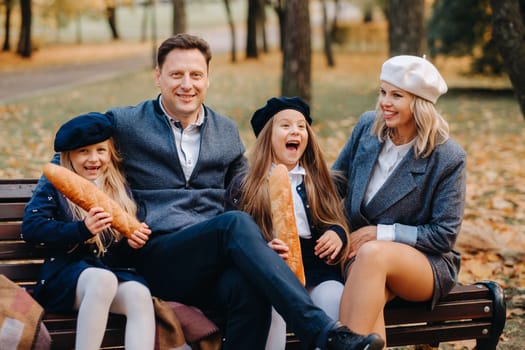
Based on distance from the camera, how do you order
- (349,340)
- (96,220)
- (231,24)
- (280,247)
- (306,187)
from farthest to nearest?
1. (231,24)
2. (306,187)
3. (280,247)
4. (96,220)
5. (349,340)

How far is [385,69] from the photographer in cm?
391

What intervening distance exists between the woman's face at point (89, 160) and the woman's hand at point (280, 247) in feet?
3.16

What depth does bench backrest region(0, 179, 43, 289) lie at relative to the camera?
3848mm

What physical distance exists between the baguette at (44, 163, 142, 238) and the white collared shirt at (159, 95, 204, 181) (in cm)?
Answer: 63

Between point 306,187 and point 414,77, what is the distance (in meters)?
0.81

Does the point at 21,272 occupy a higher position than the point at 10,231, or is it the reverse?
the point at 10,231

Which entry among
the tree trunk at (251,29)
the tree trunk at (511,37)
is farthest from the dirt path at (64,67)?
the tree trunk at (511,37)

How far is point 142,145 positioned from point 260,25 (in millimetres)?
29680

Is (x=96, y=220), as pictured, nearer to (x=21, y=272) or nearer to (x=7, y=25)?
(x=21, y=272)

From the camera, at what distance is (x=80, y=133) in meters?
3.68

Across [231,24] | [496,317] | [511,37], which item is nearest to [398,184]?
[496,317]

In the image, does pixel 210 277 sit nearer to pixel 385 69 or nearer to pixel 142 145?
pixel 142 145

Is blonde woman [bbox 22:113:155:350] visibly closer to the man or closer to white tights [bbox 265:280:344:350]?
the man

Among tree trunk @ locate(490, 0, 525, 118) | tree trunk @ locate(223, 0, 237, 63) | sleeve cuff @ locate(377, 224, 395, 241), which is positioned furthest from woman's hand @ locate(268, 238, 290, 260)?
tree trunk @ locate(223, 0, 237, 63)
